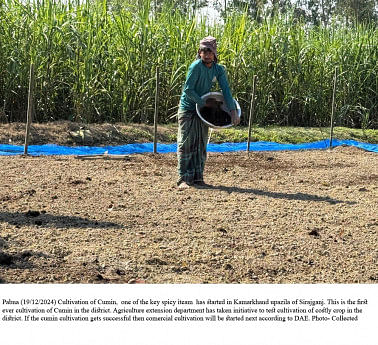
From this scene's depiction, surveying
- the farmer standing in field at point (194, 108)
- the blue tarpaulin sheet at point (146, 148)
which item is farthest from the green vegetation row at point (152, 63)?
the farmer standing in field at point (194, 108)

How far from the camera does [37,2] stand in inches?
414

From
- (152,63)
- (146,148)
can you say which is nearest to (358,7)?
(152,63)

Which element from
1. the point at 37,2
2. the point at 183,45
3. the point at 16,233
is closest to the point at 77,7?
the point at 37,2

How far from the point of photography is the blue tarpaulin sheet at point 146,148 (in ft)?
29.0

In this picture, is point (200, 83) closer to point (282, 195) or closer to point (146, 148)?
point (282, 195)

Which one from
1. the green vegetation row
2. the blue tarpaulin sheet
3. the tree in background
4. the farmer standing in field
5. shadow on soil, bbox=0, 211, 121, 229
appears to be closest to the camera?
shadow on soil, bbox=0, 211, 121, 229

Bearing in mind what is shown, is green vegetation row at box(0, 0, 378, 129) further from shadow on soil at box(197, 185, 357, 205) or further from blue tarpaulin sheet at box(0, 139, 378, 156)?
shadow on soil at box(197, 185, 357, 205)

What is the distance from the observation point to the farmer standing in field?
6215 mm

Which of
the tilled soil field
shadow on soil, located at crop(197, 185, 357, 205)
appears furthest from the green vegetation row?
shadow on soil, located at crop(197, 185, 357, 205)

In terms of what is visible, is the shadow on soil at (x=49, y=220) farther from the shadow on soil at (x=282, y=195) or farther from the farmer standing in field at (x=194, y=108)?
the shadow on soil at (x=282, y=195)

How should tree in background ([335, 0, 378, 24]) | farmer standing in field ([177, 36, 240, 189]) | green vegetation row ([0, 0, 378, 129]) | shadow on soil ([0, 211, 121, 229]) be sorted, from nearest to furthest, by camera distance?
shadow on soil ([0, 211, 121, 229]) → farmer standing in field ([177, 36, 240, 189]) → green vegetation row ([0, 0, 378, 129]) → tree in background ([335, 0, 378, 24])

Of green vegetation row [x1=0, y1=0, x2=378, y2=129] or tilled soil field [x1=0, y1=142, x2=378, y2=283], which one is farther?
green vegetation row [x1=0, y1=0, x2=378, y2=129]

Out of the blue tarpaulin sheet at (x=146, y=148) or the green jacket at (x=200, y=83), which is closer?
the green jacket at (x=200, y=83)

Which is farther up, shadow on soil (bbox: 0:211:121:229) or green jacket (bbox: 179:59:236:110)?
green jacket (bbox: 179:59:236:110)
